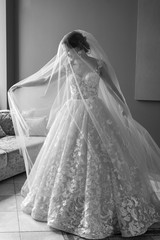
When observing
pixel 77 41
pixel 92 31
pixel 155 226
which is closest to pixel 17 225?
pixel 155 226

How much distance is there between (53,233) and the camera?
2.38 meters

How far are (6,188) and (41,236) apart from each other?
121cm

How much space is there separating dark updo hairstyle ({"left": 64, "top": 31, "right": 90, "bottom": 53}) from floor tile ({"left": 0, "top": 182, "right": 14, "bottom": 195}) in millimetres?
1665

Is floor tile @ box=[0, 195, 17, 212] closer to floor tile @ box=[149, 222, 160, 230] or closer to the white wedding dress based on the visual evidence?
the white wedding dress

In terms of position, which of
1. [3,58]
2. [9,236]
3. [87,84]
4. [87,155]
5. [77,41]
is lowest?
[9,236]

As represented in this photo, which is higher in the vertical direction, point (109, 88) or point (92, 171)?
point (109, 88)

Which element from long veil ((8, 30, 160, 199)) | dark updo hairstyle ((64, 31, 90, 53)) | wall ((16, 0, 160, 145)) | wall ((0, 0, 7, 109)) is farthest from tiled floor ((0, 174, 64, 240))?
wall ((0, 0, 7, 109))

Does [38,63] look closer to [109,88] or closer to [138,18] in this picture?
[138,18]

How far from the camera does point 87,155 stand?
2.42 meters

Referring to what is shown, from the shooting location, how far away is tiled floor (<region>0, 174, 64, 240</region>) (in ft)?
7.66

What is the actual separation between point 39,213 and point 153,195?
0.93m

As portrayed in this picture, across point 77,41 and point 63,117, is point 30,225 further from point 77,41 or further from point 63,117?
point 77,41

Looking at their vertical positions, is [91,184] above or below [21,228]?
above

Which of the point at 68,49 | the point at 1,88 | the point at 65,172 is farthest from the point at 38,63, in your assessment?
the point at 65,172
